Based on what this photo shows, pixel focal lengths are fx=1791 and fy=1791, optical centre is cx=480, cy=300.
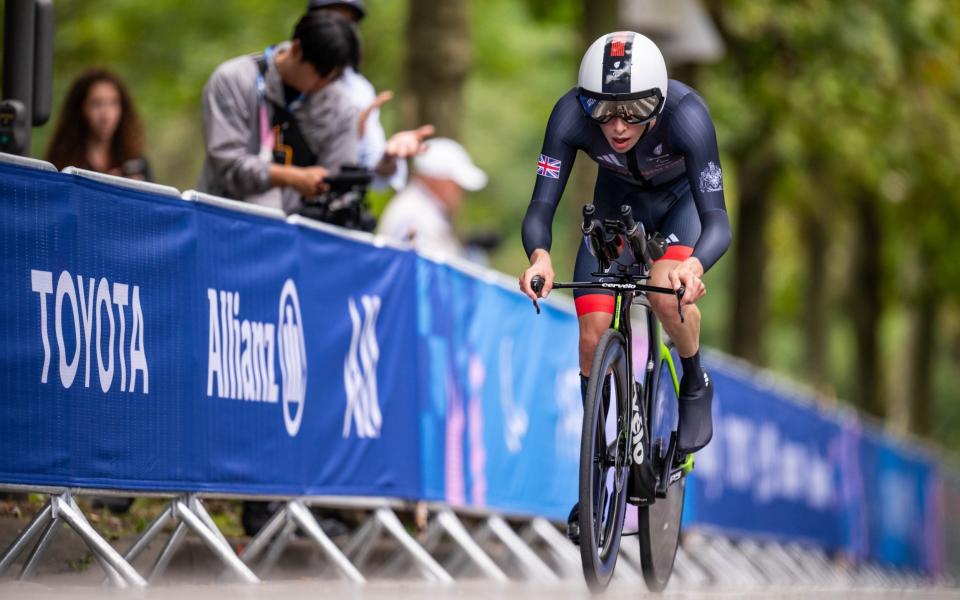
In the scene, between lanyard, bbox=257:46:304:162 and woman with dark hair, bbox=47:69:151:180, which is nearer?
→ lanyard, bbox=257:46:304:162

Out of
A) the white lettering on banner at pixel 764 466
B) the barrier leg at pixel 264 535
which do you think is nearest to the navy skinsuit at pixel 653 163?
the barrier leg at pixel 264 535

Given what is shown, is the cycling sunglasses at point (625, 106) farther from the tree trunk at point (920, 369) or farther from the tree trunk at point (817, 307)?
the tree trunk at point (920, 369)

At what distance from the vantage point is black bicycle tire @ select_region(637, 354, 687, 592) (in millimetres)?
8180

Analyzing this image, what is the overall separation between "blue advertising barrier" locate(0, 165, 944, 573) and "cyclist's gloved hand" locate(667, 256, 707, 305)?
7.34ft

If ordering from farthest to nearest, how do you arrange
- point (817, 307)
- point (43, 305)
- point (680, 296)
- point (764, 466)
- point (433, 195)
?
point (817, 307) < point (764, 466) < point (433, 195) < point (680, 296) < point (43, 305)

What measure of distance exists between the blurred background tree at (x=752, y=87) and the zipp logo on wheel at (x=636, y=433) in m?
7.89

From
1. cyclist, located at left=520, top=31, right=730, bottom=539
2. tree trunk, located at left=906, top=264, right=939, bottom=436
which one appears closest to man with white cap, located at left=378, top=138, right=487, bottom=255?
cyclist, located at left=520, top=31, right=730, bottom=539

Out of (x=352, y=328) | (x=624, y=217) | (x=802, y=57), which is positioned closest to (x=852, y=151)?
(x=802, y=57)

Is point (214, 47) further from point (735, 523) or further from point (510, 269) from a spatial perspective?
point (510, 269)

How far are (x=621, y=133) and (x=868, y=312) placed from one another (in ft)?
96.0

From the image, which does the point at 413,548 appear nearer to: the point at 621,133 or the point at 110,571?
the point at 110,571

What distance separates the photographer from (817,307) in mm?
32719

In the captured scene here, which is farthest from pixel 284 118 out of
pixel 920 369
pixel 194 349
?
pixel 920 369

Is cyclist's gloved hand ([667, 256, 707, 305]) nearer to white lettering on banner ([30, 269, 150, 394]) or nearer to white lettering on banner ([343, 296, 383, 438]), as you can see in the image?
white lettering on banner ([30, 269, 150, 394])
